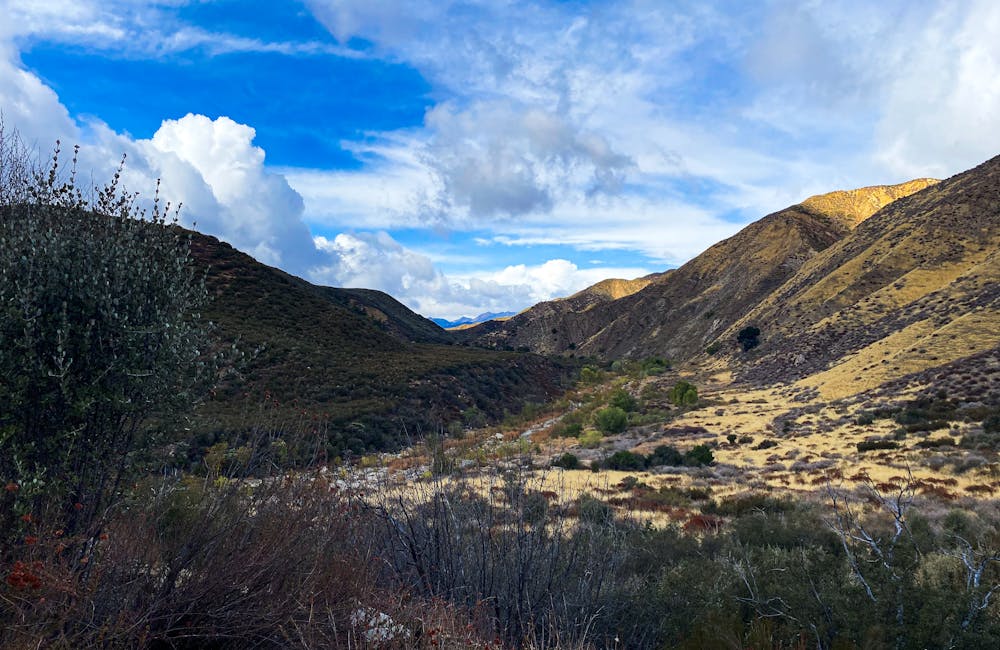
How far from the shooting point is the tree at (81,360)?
13.4 feet

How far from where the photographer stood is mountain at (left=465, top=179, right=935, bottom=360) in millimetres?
74312

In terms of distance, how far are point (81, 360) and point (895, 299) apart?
5235 cm

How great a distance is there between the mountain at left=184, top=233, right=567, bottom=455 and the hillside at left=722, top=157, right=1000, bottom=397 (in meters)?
22.5

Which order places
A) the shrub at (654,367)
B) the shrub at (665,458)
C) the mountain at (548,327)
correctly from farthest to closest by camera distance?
the mountain at (548,327), the shrub at (654,367), the shrub at (665,458)

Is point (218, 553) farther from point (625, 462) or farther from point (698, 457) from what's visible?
point (698, 457)

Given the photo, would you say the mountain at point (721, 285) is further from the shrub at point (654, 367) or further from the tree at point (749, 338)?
the tree at point (749, 338)

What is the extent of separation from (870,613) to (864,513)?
799 centimetres

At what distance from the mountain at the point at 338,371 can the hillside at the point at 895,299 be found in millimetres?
22452

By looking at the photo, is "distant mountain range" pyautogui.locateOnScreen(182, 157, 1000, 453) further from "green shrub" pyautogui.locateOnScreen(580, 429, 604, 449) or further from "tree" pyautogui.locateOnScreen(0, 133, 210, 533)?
"tree" pyautogui.locateOnScreen(0, 133, 210, 533)

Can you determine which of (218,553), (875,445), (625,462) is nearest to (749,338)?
(875,445)

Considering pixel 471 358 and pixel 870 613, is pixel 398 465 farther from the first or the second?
pixel 471 358

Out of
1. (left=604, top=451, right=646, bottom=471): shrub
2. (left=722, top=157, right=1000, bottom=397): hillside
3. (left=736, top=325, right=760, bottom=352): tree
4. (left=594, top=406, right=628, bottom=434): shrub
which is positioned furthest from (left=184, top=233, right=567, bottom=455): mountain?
(left=722, top=157, right=1000, bottom=397): hillside

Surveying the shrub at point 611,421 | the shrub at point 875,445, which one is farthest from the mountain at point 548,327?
the shrub at point 875,445

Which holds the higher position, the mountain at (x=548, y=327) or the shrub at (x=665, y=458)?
the mountain at (x=548, y=327)
